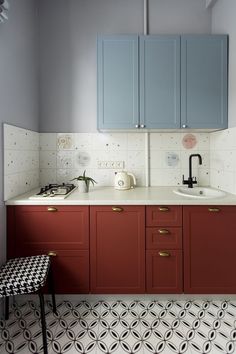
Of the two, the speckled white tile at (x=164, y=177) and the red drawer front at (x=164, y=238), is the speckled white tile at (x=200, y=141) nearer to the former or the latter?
the speckled white tile at (x=164, y=177)

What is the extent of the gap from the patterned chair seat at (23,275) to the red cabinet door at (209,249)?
107cm

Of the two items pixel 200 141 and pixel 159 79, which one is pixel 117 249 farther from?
pixel 159 79

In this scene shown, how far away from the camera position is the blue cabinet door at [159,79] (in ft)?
7.14

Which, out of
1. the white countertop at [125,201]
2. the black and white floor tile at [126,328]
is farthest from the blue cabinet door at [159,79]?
the black and white floor tile at [126,328]

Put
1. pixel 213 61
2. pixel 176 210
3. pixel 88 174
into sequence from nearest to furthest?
pixel 176 210, pixel 213 61, pixel 88 174

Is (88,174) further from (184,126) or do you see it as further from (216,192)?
(216,192)

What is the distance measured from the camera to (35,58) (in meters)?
2.42

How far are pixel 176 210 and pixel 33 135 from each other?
1485mm

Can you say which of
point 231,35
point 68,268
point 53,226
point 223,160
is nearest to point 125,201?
point 53,226

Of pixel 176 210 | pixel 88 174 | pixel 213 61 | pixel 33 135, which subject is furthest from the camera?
pixel 88 174

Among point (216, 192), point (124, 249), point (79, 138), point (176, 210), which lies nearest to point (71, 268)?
point (124, 249)

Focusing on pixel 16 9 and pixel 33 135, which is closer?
pixel 16 9

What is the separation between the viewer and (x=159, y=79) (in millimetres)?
2193

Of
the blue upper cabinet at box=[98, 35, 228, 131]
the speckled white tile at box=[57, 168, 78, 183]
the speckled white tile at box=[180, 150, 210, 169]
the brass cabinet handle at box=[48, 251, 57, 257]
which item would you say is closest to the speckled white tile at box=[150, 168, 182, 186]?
the speckled white tile at box=[180, 150, 210, 169]
